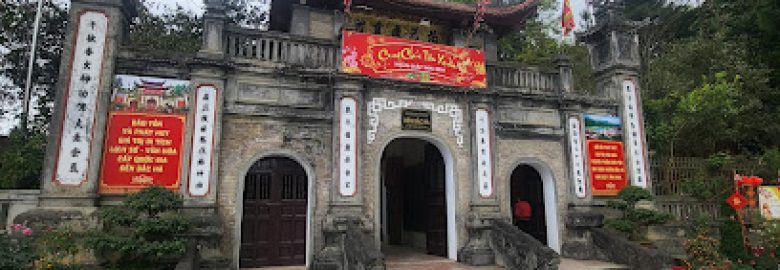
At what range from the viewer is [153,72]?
27.1ft

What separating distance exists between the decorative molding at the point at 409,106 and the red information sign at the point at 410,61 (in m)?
0.52

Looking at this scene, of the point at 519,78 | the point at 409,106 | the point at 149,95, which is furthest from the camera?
the point at 519,78

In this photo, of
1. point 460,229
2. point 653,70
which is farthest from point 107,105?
point 653,70

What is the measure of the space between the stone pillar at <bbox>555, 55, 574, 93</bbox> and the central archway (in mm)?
3687

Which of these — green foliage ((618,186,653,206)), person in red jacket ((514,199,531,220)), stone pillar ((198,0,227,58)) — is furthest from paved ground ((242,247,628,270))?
stone pillar ((198,0,227,58))

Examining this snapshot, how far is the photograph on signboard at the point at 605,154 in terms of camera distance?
11016 millimetres

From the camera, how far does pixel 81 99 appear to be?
24.9ft

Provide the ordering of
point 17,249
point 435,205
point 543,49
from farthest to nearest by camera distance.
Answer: point 543,49 → point 435,205 → point 17,249

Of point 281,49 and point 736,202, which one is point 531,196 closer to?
point 736,202

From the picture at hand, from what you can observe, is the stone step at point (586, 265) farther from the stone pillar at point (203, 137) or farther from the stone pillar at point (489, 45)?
the stone pillar at point (203, 137)

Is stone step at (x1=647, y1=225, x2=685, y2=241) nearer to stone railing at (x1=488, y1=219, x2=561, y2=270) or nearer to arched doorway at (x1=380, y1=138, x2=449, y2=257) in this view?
stone railing at (x1=488, y1=219, x2=561, y2=270)

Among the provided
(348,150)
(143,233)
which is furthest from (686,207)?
(143,233)

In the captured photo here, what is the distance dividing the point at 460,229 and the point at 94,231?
22.3 feet

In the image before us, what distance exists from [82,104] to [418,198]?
7.67 m
